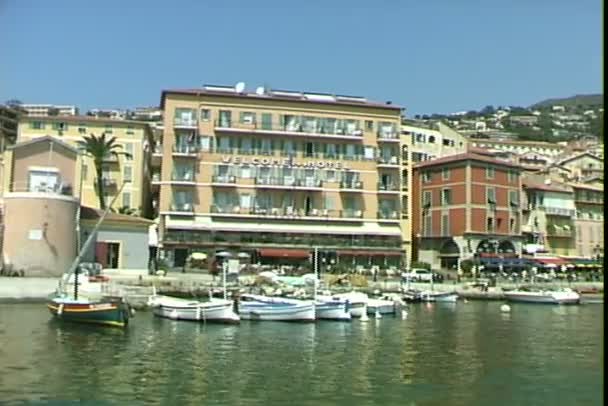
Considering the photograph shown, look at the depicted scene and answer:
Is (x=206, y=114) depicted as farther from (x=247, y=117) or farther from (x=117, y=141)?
(x=117, y=141)

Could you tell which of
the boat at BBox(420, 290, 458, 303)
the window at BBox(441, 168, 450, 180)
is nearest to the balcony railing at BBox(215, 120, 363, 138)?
the window at BBox(441, 168, 450, 180)

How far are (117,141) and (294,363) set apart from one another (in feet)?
123

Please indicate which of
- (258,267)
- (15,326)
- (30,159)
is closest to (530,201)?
(258,267)

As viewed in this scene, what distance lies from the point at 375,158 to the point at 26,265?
26984mm

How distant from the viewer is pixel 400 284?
146 ft

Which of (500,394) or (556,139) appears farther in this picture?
(556,139)

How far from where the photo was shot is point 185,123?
166 feet

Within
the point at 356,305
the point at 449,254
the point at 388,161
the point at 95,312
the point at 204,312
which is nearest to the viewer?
the point at 95,312

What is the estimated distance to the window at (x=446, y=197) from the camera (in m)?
55.2

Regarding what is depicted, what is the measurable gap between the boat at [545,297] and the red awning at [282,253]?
1321 centimetres

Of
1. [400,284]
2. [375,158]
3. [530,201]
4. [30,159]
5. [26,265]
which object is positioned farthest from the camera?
[530,201]

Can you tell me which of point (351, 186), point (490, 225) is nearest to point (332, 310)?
point (351, 186)

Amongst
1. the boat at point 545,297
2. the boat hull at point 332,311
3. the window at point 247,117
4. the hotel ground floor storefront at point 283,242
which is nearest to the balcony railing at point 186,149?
the window at point 247,117

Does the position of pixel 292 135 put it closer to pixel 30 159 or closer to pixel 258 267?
pixel 258 267
